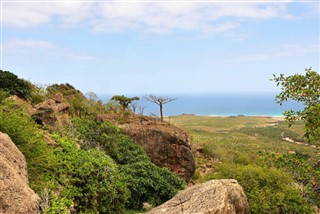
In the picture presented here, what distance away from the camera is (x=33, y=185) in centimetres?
802

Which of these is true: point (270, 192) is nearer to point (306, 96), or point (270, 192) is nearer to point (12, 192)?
point (306, 96)

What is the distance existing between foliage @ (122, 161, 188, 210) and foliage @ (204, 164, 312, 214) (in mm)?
3956

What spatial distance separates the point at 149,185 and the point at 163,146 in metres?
8.36

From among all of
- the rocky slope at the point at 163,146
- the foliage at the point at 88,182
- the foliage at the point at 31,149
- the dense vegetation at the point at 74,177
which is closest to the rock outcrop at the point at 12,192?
the dense vegetation at the point at 74,177

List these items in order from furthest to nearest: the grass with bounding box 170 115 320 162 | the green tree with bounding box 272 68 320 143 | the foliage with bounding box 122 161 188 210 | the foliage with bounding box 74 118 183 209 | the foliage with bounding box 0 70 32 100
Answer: the grass with bounding box 170 115 320 162
the foliage with bounding box 0 70 32 100
the foliage with bounding box 74 118 183 209
the foliage with bounding box 122 161 188 210
the green tree with bounding box 272 68 320 143

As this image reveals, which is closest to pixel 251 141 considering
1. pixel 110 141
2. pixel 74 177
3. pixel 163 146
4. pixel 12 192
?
pixel 163 146

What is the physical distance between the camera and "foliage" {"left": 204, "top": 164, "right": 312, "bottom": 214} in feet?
49.3

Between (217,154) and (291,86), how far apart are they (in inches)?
1325

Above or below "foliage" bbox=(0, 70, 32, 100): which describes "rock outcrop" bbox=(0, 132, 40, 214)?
below

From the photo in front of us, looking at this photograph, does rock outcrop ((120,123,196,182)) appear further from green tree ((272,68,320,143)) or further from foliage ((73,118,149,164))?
green tree ((272,68,320,143))

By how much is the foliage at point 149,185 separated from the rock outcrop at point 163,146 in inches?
272

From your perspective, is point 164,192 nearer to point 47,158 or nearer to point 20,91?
point 47,158

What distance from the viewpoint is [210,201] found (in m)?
9.13

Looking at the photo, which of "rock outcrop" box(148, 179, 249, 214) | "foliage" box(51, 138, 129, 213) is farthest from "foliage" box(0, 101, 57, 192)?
"rock outcrop" box(148, 179, 249, 214)
